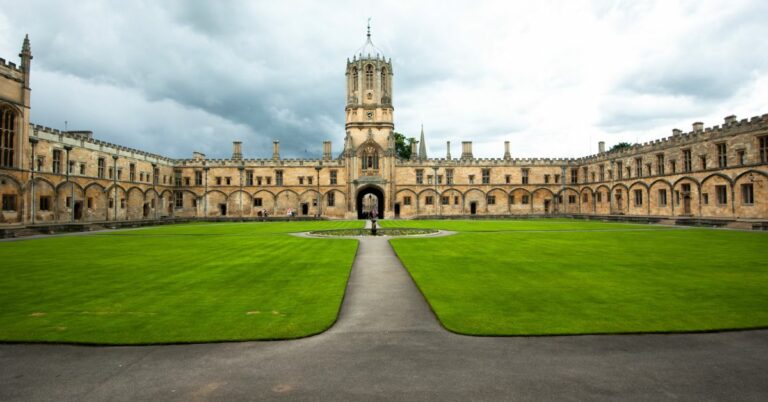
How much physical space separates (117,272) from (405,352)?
9.87m

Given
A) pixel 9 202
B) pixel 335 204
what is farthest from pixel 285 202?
pixel 9 202

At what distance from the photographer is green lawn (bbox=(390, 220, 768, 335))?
23.5 feet

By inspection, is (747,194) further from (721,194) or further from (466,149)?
(466,149)

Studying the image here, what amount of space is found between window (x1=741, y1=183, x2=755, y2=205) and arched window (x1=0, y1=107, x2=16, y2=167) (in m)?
57.9

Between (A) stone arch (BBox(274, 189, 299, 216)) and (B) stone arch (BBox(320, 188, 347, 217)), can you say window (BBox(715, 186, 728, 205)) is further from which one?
(A) stone arch (BBox(274, 189, 299, 216))

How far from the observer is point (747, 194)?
34.2m

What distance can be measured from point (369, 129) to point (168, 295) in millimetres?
48617

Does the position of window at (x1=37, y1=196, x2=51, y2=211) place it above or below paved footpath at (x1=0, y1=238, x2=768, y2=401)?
above

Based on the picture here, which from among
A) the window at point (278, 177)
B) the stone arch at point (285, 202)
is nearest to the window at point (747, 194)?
the stone arch at point (285, 202)

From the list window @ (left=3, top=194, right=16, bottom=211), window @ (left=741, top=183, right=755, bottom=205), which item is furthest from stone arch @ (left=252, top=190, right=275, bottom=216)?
window @ (left=741, top=183, right=755, bottom=205)

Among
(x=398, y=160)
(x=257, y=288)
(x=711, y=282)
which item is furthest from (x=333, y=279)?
(x=398, y=160)

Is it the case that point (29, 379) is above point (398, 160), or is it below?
below

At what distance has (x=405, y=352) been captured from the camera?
6051 millimetres

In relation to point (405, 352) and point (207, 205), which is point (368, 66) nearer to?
point (207, 205)
